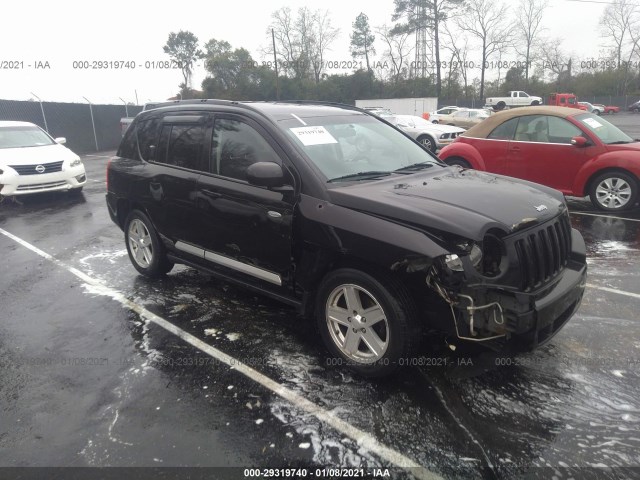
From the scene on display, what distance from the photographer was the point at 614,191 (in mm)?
7688

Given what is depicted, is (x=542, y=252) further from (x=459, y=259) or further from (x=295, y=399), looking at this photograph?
(x=295, y=399)

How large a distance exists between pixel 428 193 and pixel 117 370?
2.64m

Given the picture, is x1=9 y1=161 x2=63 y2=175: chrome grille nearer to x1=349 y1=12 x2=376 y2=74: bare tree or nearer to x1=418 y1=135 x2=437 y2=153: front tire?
x1=418 y1=135 x2=437 y2=153: front tire

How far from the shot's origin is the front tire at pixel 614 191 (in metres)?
7.52

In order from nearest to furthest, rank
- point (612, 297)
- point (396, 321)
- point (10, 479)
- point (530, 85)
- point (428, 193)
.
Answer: point (10, 479) < point (396, 321) < point (428, 193) < point (612, 297) < point (530, 85)

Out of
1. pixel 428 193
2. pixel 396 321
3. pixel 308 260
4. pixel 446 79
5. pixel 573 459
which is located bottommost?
pixel 573 459

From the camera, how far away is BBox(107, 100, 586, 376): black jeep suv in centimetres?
288

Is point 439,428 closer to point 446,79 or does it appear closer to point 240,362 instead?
point 240,362

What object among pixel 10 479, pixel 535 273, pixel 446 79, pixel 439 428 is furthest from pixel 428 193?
pixel 446 79

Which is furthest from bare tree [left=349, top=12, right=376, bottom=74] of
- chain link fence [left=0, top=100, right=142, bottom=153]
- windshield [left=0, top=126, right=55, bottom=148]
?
windshield [left=0, top=126, right=55, bottom=148]

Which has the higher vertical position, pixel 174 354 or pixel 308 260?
pixel 308 260

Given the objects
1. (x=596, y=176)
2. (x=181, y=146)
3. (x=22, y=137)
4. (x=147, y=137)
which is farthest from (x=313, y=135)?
(x=22, y=137)

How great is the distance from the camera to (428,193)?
133 inches

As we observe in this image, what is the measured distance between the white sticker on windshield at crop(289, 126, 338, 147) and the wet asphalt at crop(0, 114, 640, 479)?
1583mm
